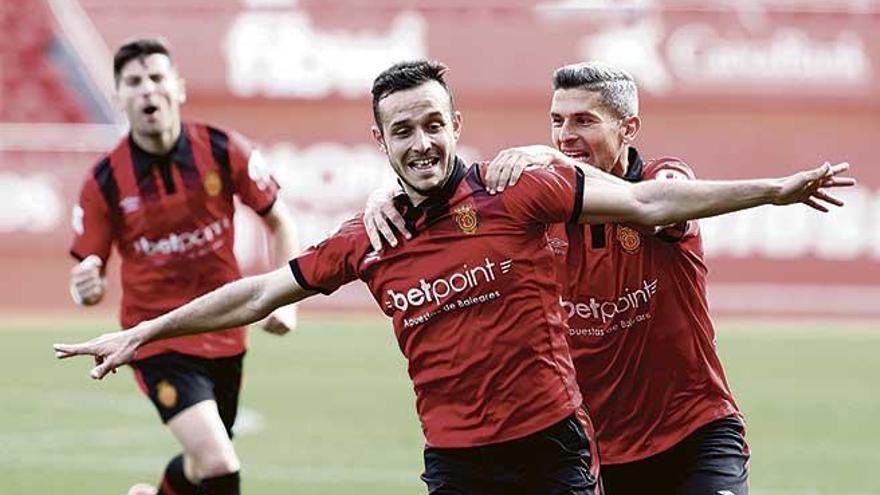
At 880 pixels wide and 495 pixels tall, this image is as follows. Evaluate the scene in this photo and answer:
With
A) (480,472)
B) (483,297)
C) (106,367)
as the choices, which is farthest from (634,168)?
(106,367)

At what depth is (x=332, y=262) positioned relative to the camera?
5969 millimetres

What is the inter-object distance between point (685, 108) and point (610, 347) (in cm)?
1524

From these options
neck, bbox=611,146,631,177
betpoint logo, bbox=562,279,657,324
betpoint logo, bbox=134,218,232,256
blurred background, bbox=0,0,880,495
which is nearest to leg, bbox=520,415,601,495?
betpoint logo, bbox=562,279,657,324

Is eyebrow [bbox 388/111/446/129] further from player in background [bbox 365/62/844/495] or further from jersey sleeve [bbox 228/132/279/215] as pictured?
jersey sleeve [bbox 228/132/279/215]

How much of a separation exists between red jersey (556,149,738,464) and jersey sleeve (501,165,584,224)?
0.59 m

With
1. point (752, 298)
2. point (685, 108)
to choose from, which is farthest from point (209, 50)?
point (752, 298)

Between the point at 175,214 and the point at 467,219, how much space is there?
3230mm

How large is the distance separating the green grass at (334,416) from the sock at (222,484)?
2091mm

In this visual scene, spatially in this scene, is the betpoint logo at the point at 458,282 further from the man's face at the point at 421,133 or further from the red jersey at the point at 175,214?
the red jersey at the point at 175,214

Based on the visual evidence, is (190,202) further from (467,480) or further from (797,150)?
(797,150)

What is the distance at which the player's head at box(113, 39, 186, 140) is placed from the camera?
28.6ft

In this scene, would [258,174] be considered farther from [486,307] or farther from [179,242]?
[486,307]

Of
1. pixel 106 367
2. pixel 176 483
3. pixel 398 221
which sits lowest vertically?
pixel 176 483

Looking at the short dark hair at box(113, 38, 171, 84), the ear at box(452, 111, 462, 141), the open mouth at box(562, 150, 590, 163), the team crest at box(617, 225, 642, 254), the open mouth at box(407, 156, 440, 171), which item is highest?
the short dark hair at box(113, 38, 171, 84)
